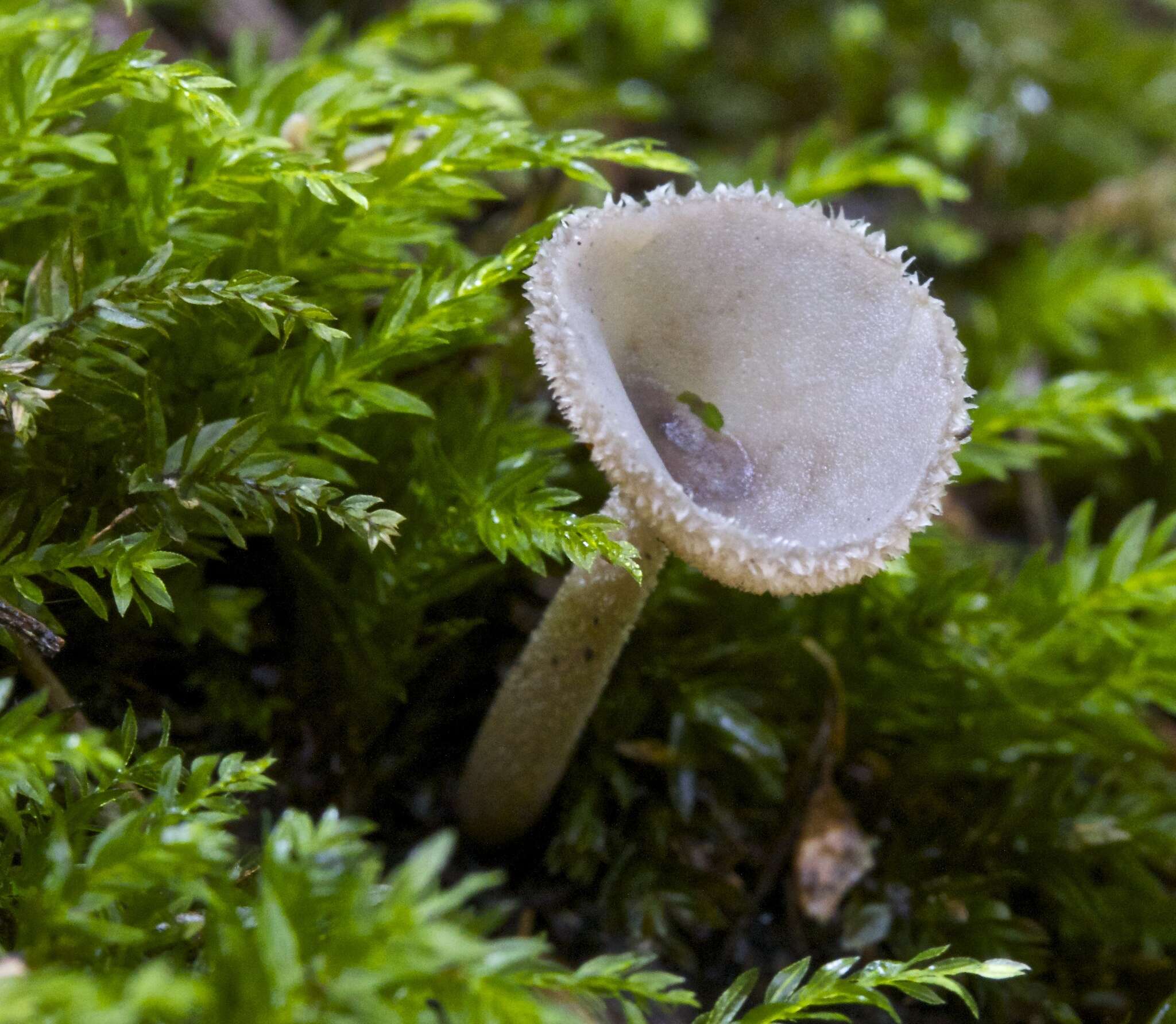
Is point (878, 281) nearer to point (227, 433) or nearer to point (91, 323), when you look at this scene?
point (227, 433)

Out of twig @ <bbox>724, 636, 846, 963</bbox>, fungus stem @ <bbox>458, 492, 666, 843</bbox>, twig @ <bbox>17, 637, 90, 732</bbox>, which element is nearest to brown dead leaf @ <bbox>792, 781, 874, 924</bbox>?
twig @ <bbox>724, 636, 846, 963</bbox>

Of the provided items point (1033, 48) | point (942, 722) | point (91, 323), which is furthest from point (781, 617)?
point (1033, 48)

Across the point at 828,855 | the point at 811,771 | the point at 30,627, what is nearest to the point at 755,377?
the point at 811,771

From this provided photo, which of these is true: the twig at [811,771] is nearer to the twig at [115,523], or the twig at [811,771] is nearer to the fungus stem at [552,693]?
the fungus stem at [552,693]

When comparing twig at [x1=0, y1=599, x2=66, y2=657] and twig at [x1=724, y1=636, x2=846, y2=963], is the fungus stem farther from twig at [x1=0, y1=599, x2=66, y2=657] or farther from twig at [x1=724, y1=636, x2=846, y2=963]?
twig at [x1=0, y1=599, x2=66, y2=657]

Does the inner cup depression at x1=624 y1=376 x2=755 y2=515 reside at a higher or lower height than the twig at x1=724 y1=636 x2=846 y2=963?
higher

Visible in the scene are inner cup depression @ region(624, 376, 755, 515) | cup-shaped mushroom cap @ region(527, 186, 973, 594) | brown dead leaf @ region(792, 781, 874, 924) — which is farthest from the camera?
brown dead leaf @ region(792, 781, 874, 924)

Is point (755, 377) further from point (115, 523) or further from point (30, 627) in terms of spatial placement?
point (30, 627)
